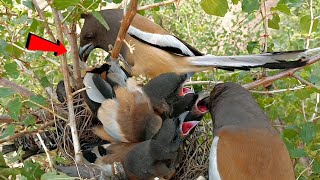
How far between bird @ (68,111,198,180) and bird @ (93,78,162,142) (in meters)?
0.03

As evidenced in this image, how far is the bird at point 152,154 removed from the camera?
1196 millimetres

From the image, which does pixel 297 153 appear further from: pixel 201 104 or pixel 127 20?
pixel 127 20

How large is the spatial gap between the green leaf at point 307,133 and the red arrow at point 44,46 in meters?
0.66

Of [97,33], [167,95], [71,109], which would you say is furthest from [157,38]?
[71,109]

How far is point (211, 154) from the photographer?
4.30 feet

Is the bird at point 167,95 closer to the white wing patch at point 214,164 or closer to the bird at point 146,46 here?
the white wing patch at point 214,164

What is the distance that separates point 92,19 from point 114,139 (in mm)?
600

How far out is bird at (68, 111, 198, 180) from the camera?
1.20 metres

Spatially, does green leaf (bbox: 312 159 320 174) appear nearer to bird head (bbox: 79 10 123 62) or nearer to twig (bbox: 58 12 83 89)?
twig (bbox: 58 12 83 89)

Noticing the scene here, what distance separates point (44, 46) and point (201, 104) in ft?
1.47

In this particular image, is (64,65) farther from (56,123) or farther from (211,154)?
(211,154)

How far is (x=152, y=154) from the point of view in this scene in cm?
120

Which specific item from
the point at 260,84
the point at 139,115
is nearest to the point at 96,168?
the point at 139,115

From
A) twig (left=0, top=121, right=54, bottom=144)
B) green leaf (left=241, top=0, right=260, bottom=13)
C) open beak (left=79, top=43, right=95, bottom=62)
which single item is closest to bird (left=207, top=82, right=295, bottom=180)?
green leaf (left=241, top=0, right=260, bottom=13)
